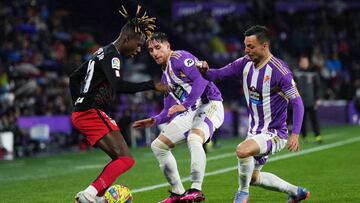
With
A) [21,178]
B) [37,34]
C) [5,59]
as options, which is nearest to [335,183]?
[21,178]

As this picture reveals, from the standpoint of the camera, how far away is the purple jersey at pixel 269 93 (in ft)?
32.9

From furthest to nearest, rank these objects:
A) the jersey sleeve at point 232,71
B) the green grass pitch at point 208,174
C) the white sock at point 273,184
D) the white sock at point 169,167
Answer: the green grass pitch at point 208,174, the white sock at point 169,167, the jersey sleeve at point 232,71, the white sock at point 273,184

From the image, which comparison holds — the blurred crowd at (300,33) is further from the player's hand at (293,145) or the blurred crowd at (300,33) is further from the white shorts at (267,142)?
the player's hand at (293,145)

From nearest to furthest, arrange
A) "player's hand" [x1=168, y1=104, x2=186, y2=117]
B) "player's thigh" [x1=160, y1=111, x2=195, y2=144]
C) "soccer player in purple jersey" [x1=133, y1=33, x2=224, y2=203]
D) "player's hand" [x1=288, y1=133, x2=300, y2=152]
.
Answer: "player's hand" [x1=288, y1=133, x2=300, y2=152]
"player's hand" [x1=168, y1=104, x2=186, y2=117]
"soccer player in purple jersey" [x1=133, y1=33, x2=224, y2=203]
"player's thigh" [x1=160, y1=111, x2=195, y2=144]

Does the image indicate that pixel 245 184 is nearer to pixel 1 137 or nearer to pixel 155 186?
pixel 155 186

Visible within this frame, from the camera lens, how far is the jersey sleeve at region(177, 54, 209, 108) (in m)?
10.9

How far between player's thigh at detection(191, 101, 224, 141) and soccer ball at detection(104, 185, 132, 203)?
4.78ft

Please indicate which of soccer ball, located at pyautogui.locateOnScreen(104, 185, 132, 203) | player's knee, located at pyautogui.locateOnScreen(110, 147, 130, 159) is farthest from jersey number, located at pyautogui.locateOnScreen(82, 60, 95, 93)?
soccer ball, located at pyautogui.locateOnScreen(104, 185, 132, 203)

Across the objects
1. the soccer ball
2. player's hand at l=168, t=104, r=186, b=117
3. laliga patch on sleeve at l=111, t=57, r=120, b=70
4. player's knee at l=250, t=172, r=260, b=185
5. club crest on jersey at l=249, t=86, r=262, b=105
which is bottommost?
the soccer ball

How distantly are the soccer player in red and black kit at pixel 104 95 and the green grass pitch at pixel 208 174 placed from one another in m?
1.71

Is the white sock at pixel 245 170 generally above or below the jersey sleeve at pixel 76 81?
below

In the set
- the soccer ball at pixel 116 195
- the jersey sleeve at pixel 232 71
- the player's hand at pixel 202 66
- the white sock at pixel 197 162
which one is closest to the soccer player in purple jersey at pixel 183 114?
the white sock at pixel 197 162

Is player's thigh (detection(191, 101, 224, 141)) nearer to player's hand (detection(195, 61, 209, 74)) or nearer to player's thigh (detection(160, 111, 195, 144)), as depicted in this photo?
player's thigh (detection(160, 111, 195, 144))

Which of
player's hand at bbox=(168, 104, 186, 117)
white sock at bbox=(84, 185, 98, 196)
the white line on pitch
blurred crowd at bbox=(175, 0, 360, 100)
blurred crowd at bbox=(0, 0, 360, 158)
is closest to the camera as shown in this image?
white sock at bbox=(84, 185, 98, 196)
